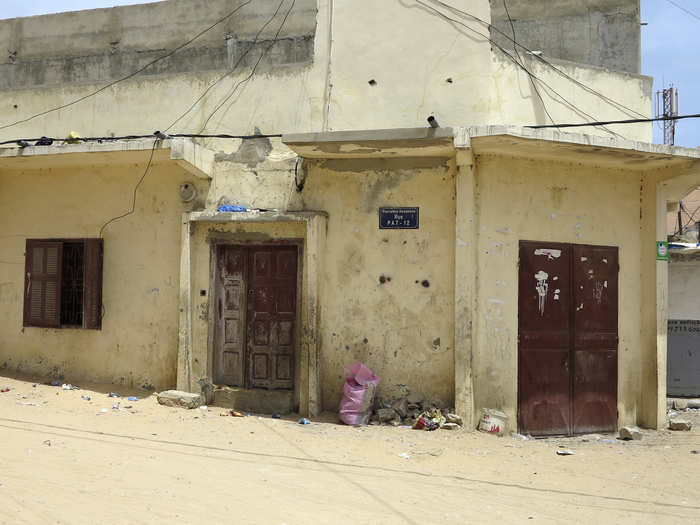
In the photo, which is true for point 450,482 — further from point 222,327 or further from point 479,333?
point 222,327

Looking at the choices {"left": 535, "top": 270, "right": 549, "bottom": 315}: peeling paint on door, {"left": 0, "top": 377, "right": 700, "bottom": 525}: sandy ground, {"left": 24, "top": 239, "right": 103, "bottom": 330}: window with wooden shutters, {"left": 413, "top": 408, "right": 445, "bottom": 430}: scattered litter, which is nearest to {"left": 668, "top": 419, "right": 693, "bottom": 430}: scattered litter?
{"left": 0, "top": 377, "right": 700, "bottom": 525}: sandy ground

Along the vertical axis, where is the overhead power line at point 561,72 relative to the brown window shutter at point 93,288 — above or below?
above

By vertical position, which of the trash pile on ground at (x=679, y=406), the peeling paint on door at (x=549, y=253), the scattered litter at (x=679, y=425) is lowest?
the trash pile on ground at (x=679, y=406)

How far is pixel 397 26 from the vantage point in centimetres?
712

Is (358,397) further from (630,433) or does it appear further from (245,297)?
(630,433)

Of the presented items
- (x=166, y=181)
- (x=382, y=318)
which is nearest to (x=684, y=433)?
(x=382, y=318)

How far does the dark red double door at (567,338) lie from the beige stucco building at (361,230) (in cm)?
3

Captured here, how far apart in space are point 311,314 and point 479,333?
200cm

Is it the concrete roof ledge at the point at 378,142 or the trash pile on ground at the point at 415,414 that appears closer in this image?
the concrete roof ledge at the point at 378,142

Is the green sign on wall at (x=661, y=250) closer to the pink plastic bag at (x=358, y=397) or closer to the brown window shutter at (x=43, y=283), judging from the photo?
the pink plastic bag at (x=358, y=397)

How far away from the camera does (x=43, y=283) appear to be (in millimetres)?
8328

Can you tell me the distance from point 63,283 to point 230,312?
259 cm

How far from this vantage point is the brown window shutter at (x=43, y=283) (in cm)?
823

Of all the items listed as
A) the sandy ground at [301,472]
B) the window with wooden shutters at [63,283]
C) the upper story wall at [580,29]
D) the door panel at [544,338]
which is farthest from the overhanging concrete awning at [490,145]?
the window with wooden shutters at [63,283]
